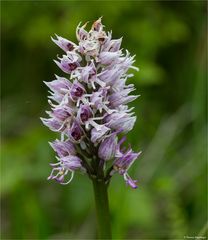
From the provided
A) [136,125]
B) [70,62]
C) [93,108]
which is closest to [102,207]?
[93,108]

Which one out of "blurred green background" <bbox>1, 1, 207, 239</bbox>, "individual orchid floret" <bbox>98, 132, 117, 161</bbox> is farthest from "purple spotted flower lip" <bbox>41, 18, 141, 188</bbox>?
"blurred green background" <bbox>1, 1, 207, 239</bbox>

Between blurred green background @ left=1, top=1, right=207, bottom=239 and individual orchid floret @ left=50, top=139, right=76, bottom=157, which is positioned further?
blurred green background @ left=1, top=1, right=207, bottom=239

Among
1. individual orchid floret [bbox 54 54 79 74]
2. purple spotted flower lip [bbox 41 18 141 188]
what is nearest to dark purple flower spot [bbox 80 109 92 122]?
purple spotted flower lip [bbox 41 18 141 188]

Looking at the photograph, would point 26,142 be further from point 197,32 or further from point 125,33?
point 197,32

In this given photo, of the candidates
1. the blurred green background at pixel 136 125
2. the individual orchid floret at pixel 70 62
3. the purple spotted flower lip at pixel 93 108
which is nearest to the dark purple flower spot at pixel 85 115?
the purple spotted flower lip at pixel 93 108

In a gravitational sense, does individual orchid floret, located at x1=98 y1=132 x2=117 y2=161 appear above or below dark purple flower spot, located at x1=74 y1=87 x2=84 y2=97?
below

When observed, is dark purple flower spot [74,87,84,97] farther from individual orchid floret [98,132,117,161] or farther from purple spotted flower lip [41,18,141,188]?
individual orchid floret [98,132,117,161]

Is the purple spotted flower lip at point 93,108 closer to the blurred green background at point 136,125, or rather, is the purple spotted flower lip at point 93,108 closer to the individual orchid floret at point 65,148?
the individual orchid floret at point 65,148

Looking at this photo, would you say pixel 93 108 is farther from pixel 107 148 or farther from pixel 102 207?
pixel 102 207
